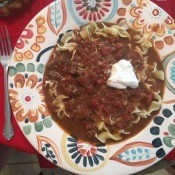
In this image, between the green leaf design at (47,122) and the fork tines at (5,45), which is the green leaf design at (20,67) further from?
the green leaf design at (47,122)

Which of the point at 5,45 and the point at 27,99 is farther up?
the point at 5,45

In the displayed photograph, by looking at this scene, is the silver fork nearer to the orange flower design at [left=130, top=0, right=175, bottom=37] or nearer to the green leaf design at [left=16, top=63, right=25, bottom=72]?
the green leaf design at [left=16, top=63, right=25, bottom=72]

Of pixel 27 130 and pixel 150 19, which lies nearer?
pixel 27 130

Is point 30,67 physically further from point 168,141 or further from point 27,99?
point 168,141

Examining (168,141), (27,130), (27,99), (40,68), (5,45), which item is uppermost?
(5,45)

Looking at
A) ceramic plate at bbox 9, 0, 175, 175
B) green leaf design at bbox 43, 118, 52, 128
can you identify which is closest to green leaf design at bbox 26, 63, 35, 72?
ceramic plate at bbox 9, 0, 175, 175

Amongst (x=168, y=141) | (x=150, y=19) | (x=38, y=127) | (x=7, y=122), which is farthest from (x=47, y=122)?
(x=150, y=19)

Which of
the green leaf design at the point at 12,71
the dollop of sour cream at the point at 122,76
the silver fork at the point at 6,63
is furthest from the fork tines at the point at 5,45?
the dollop of sour cream at the point at 122,76
